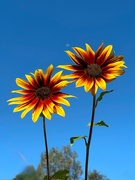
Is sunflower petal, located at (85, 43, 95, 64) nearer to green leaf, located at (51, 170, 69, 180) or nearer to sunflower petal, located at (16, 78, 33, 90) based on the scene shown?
sunflower petal, located at (16, 78, 33, 90)

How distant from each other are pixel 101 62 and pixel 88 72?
11 cm

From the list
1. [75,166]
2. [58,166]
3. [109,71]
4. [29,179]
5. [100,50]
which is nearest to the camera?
[29,179]

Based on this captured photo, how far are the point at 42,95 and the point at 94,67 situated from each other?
37 cm

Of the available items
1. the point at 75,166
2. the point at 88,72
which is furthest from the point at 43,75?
the point at 75,166

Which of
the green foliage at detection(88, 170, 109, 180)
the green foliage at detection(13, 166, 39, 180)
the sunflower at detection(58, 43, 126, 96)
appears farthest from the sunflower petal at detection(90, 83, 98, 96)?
the green foliage at detection(88, 170, 109, 180)

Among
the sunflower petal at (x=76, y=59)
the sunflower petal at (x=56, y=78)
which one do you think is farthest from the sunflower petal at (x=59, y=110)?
the sunflower petal at (x=76, y=59)

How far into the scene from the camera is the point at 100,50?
2447mm

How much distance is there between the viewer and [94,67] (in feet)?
7.72

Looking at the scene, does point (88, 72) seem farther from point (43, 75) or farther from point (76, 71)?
point (43, 75)

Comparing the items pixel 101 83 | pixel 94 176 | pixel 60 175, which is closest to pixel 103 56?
pixel 101 83

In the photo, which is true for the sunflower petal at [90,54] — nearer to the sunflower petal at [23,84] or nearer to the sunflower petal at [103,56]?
the sunflower petal at [103,56]

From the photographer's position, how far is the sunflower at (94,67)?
2.22 meters

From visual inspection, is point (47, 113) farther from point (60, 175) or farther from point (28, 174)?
point (28, 174)

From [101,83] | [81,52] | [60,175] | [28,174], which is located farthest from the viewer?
[81,52]
